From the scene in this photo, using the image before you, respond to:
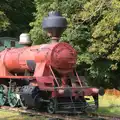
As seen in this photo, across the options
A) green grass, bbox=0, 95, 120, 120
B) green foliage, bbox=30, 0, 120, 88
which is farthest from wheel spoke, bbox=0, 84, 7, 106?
green foliage, bbox=30, 0, 120, 88

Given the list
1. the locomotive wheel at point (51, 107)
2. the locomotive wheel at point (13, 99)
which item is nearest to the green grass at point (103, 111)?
the locomotive wheel at point (51, 107)

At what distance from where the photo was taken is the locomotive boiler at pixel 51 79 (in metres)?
10.9

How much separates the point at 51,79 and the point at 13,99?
2.27 metres

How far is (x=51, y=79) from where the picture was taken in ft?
36.6

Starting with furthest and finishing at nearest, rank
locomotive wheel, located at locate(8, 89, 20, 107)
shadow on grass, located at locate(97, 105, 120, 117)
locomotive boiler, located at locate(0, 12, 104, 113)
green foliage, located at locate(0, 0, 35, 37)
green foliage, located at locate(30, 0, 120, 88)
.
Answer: green foliage, located at locate(0, 0, 35, 37) < green foliage, located at locate(30, 0, 120, 88) < locomotive wheel, located at locate(8, 89, 20, 107) < shadow on grass, located at locate(97, 105, 120, 117) < locomotive boiler, located at locate(0, 12, 104, 113)

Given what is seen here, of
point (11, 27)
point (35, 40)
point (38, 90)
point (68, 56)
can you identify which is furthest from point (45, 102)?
point (11, 27)

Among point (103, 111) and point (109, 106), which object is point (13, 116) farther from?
point (109, 106)

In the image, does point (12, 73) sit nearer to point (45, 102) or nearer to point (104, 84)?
point (45, 102)

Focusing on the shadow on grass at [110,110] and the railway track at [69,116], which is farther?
the shadow on grass at [110,110]

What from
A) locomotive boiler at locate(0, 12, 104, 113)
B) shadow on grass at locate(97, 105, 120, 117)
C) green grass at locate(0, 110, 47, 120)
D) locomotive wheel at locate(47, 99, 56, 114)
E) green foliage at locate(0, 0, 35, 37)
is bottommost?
shadow on grass at locate(97, 105, 120, 117)

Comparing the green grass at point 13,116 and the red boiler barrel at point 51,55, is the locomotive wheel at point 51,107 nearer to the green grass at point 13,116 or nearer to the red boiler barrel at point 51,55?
the green grass at point 13,116

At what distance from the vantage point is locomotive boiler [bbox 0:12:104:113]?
10906 mm

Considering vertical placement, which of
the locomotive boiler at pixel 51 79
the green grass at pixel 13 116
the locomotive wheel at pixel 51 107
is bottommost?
the green grass at pixel 13 116

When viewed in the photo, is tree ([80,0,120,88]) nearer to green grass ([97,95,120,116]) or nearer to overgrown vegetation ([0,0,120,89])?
overgrown vegetation ([0,0,120,89])
